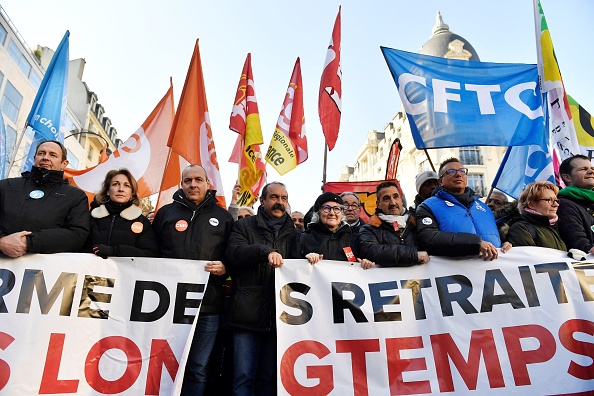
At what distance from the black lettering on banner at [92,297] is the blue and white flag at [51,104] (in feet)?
12.4

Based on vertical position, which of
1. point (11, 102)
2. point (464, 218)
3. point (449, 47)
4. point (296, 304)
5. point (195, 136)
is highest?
point (449, 47)

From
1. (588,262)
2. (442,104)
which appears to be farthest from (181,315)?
(442,104)

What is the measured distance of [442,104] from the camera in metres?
4.68

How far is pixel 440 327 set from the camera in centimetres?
306

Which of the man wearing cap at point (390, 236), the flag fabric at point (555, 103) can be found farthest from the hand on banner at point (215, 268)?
the flag fabric at point (555, 103)

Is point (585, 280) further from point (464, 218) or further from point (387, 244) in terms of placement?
point (387, 244)

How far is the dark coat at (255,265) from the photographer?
121 inches

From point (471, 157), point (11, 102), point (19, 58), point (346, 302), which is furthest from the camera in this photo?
point (471, 157)

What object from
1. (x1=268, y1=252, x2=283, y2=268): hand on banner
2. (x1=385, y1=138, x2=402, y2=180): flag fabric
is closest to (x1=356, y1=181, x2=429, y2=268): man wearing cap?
(x1=268, y1=252, x2=283, y2=268): hand on banner

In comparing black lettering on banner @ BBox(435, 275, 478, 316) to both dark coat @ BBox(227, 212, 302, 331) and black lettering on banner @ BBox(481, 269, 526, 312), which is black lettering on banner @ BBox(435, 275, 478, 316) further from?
dark coat @ BBox(227, 212, 302, 331)

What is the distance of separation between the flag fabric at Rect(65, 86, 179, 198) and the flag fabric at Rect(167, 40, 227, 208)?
0.92 meters

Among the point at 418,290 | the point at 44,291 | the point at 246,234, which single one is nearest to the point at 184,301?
the point at 246,234

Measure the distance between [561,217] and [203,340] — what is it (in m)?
3.29

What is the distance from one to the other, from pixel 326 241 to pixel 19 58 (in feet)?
93.0
